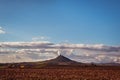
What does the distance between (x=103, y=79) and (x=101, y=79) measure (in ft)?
1.64

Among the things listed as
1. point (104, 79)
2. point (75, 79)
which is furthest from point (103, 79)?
point (75, 79)

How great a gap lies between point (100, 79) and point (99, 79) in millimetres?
202

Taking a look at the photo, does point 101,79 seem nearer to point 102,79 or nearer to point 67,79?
point 102,79

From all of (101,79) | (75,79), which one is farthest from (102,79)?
(75,79)

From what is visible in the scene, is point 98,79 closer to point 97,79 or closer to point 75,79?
point 97,79

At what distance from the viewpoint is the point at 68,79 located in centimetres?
4997

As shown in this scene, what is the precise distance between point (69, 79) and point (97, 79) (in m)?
5.21

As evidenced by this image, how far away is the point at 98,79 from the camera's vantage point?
167 feet

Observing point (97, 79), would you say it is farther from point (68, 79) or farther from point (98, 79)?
point (68, 79)

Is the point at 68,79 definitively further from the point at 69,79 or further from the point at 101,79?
the point at 101,79

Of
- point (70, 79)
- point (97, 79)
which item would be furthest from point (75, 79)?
point (97, 79)

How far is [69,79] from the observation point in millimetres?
49906

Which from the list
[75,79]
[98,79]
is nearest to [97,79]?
[98,79]

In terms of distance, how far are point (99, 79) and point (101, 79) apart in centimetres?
36
